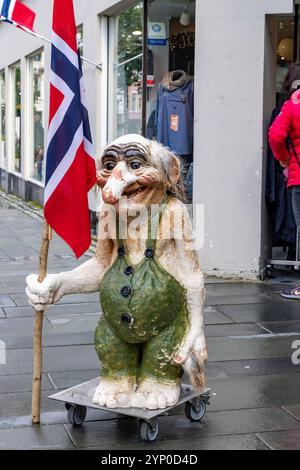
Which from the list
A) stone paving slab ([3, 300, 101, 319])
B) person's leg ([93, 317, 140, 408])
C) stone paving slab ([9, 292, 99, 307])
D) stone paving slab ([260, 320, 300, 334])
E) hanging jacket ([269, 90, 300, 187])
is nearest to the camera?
person's leg ([93, 317, 140, 408])

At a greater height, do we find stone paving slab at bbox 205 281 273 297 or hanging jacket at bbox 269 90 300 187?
hanging jacket at bbox 269 90 300 187

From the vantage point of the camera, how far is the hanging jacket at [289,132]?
769 centimetres

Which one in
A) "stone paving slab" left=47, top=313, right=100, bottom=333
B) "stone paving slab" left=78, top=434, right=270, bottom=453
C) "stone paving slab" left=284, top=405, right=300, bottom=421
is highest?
"stone paving slab" left=78, top=434, right=270, bottom=453

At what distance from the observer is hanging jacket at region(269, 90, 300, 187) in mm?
7690

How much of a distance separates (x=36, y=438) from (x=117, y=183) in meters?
1.40

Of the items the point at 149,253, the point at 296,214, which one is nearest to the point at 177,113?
the point at 296,214

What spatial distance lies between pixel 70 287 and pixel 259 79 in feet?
15.0

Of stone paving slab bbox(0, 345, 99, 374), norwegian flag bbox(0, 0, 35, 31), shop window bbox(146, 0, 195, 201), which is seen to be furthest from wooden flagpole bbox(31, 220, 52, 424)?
norwegian flag bbox(0, 0, 35, 31)

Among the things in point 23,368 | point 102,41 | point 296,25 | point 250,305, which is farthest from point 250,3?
point 23,368

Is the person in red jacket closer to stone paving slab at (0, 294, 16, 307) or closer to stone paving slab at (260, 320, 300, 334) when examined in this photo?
stone paving slab at (260, 320, 300, 334)

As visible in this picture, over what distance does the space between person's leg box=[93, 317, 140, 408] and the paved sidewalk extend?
0.21m

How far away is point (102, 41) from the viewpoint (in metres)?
11.7

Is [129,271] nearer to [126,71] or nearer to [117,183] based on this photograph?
[117,183]

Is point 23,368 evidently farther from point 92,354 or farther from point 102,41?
point 102,41
